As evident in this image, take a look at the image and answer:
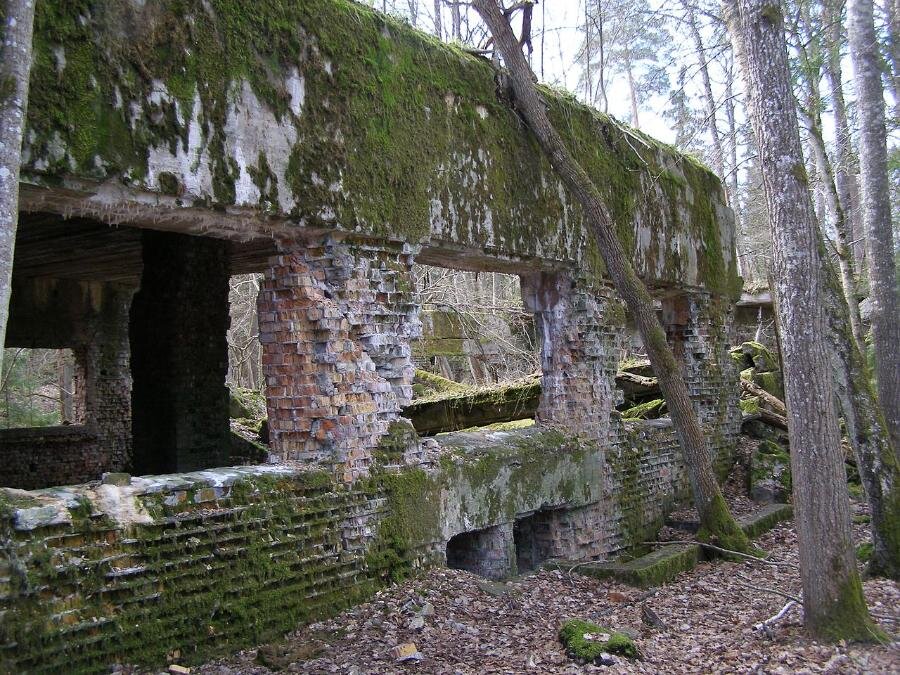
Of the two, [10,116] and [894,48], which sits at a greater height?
[894,48]

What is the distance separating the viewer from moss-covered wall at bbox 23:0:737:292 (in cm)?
446

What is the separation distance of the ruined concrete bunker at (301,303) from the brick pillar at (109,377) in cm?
243

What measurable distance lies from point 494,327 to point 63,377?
32.3ft

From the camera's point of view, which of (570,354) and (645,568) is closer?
(645,568)

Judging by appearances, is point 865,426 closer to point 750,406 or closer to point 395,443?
point 395,443

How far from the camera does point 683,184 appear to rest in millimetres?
11047

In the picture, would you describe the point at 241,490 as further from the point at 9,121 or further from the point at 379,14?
the point at 379,14

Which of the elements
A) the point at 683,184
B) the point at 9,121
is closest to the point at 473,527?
the point at 9,121

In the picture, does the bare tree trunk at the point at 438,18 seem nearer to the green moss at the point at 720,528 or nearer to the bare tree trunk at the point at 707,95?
the bare tree trunk at the point at 707,95

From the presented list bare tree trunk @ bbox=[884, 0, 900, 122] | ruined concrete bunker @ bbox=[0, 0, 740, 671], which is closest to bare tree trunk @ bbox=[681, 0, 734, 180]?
ruined concrete bunker @ bbox=[0, 0, 740, 671]

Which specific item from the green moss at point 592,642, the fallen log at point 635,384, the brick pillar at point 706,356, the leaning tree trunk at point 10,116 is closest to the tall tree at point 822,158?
the brick pillar at point 706,356

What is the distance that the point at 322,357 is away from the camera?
19.2 ft

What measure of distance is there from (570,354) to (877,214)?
4274 mm

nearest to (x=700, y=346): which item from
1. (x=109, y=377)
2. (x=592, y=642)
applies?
(x=592, y=642)
